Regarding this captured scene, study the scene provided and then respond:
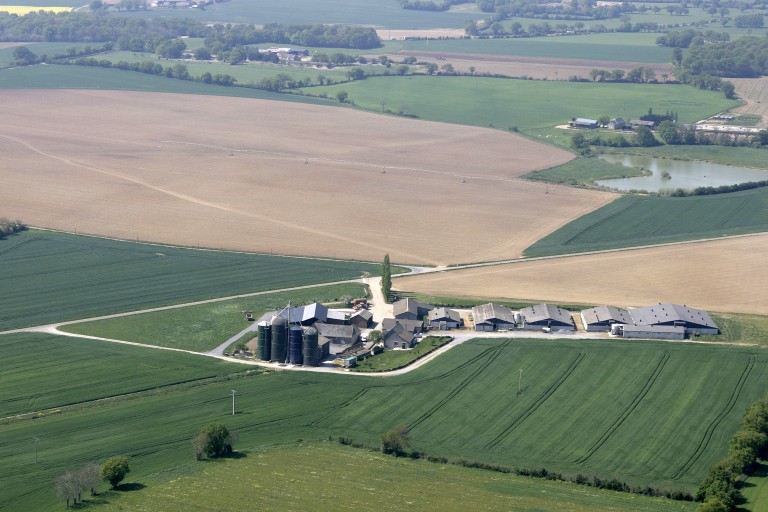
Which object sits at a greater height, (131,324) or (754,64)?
(754,64)

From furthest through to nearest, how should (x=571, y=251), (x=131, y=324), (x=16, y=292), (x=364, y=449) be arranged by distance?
1. (x=571, y=251)
2. (x=16, y=292)
3. (x=131, y=324)
4. (x=364, y=449)

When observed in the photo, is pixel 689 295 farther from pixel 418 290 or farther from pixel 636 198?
pixel 636 198

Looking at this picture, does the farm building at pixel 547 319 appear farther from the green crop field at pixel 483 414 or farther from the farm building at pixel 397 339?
the farm building at pixel 397 339

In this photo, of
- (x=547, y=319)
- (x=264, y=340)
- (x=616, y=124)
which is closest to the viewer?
(x=264, y=340)

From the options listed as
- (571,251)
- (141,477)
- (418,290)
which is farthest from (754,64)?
(141,477)

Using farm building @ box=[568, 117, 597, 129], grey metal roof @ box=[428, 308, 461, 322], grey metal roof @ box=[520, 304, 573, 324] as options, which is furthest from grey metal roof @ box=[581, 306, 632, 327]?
farm building @ box=[568, 117, 597, 129]

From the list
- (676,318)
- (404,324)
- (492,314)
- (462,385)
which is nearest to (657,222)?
(676,318)

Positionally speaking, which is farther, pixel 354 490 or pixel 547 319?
pixel 547 319

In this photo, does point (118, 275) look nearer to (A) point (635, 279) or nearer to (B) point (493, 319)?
(B) point (493, 319)
